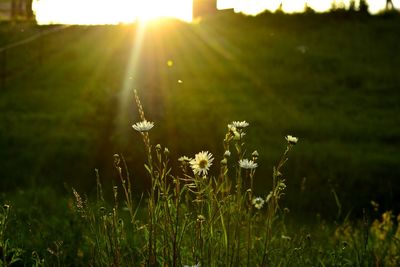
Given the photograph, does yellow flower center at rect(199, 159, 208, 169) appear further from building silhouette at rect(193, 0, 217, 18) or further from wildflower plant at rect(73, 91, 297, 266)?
building silhouette at rect(193, 0, 217, 18)

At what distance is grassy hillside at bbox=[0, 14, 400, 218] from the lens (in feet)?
31.3

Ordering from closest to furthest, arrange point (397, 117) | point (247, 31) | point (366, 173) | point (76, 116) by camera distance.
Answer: point (366, 173), point (76, 116), point (397, 117), point (247, 31)

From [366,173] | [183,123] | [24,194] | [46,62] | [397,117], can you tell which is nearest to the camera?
[24,194]

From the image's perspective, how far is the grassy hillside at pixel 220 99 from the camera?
954 centimetres

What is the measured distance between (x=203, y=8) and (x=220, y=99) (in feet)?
35.3

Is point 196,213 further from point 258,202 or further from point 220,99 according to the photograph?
point 220,99

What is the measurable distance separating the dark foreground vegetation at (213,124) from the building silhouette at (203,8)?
73.9 inches

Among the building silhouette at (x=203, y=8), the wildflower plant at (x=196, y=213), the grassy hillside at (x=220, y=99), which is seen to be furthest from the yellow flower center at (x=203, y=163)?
the building silhouette at (x=203, y=8)

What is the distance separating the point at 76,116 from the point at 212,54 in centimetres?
714

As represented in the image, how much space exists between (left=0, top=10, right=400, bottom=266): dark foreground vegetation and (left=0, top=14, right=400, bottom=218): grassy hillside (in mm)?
39

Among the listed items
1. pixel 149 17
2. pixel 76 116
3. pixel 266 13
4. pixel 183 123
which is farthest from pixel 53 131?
pixel 266 13

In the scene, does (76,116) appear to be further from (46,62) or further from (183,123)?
(46,62)

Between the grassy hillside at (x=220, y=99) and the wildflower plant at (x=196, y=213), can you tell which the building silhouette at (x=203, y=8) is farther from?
the wildflower plant at (x=196, y=213)

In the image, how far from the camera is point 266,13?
69.8ft
